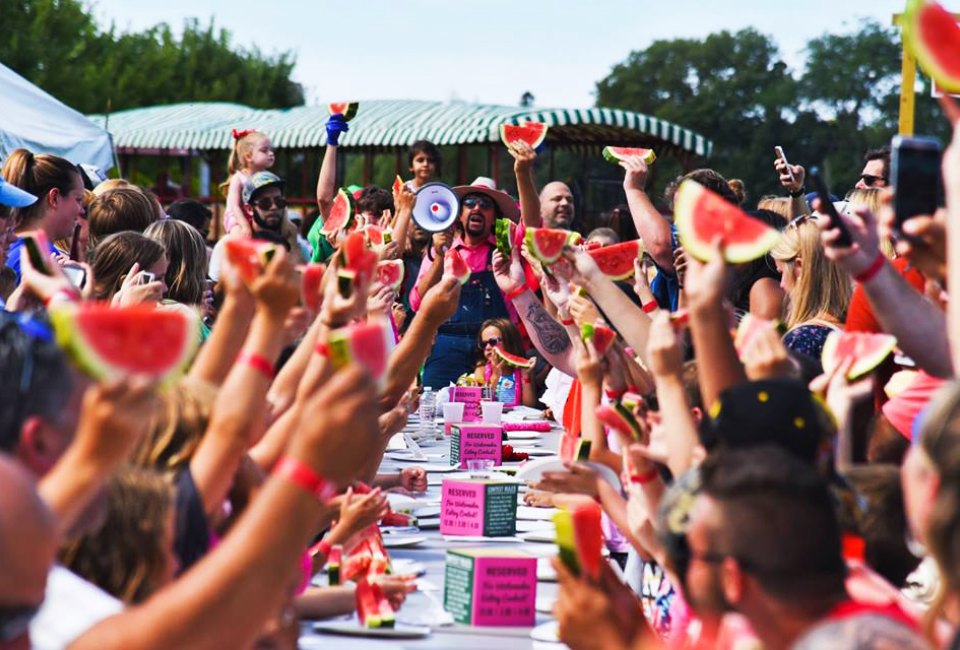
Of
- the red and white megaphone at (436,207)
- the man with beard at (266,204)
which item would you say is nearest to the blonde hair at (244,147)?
the man with beard at (266,204)

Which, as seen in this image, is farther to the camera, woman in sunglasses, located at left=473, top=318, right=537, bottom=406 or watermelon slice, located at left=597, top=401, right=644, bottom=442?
woman in sunglasses, located at left=473, top=318, right=537, bottom=406

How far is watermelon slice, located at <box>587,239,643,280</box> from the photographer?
5.85m

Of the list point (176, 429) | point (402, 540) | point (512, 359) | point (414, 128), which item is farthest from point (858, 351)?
point (414, 128)

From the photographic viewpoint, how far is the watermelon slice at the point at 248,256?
127 inches

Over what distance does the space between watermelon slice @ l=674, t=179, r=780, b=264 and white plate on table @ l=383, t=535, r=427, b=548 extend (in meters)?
1.97

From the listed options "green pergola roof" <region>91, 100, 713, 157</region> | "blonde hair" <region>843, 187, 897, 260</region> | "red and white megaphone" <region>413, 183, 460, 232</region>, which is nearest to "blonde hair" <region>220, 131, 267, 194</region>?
"red and white megaphone" <region>413, 183, 460, 232</region>

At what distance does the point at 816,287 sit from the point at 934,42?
250cm

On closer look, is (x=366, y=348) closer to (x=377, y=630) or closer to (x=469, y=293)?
(x=377, y=630)

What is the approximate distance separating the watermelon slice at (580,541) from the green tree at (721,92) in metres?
69.0

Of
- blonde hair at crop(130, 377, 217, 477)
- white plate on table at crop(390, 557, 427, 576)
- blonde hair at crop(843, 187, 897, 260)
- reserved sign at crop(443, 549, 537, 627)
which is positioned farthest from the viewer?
blonde hair at crop(843, 187, 897, 260)

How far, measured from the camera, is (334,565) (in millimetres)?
4035

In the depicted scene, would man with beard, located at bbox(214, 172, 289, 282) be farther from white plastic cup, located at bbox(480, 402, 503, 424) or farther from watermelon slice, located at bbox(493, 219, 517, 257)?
white plastic cup, located at bbox(480, 402, 503, 424)

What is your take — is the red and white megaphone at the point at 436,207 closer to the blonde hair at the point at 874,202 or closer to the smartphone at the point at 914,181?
the blonde hair at the point at 874,202

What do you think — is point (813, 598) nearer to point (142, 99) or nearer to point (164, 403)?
point (164, 403)
